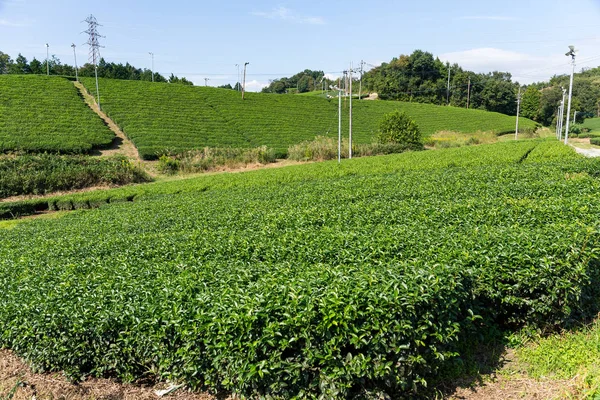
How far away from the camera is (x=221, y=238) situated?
27.6ft

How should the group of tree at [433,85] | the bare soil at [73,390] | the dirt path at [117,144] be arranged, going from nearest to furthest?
the bare soil at [73,390]
the dirt path at [117,144]
the group of tree at [433,85]

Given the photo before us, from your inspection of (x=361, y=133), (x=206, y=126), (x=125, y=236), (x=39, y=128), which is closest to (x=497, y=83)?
(x=361, y=133)

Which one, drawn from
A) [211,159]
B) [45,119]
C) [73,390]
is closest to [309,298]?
[73,390]

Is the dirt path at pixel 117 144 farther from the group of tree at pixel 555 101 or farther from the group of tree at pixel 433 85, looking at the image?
the group of tree at pixel 555 101

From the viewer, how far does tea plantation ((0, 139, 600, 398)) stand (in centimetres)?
410

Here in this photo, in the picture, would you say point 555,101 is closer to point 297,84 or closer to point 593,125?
point 593,125

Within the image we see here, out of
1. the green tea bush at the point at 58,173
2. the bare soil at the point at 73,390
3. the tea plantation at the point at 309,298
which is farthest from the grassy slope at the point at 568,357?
the green tea bush at the point at 58,173

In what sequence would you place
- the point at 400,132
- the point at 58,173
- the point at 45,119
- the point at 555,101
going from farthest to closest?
the point at 555,101 < the point at 400,132 < the point at 45,119 < the point at 58,173

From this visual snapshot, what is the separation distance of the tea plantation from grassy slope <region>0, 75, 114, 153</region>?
1207 inches

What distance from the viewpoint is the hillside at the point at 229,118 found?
143 ft

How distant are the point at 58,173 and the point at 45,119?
53.6ft

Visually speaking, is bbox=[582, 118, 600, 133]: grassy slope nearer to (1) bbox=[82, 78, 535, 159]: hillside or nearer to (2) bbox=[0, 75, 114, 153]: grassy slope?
(1) bbox=[82, 78, 535, 159]: hillside

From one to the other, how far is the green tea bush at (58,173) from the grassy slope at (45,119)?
104 inches

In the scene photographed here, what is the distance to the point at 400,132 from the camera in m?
44.9
